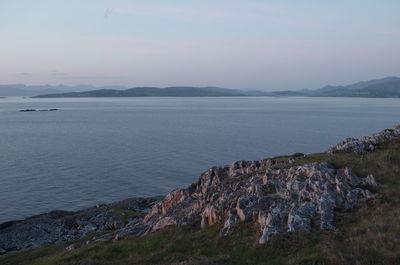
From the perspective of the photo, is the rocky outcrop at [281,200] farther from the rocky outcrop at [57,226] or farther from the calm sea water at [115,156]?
the calm sea water at [115,156]

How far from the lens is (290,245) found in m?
18.7

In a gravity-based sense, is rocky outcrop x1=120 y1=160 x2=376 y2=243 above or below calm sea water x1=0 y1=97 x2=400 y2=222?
above

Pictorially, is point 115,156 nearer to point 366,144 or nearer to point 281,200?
point 366,144

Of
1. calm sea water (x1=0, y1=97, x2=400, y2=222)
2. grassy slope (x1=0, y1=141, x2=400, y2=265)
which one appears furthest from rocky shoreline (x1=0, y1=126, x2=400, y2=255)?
calm sea water (x1=0, y1=97, x2=400, y2=222)

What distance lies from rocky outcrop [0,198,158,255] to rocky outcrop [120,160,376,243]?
15.4m

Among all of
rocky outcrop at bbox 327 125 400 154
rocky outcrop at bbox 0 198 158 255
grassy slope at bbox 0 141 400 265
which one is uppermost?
rocky outcrop at bbox 327 125 400 154

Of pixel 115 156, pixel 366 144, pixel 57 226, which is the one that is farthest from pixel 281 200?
pixel 115 156

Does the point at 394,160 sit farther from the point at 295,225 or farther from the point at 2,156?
the point at 2,156

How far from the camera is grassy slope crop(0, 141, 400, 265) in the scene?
16.7m

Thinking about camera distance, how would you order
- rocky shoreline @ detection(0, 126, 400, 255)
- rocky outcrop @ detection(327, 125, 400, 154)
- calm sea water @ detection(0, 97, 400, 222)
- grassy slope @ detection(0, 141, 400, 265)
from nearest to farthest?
grassy slope @ detection(0, 141, 400, 265), rocky shoreline @ detection(0, 126, 400, 255), rocky outcrop @ detection(327, 125, 400, 154), calm sea water @ detection(0, 97, 400, 222)

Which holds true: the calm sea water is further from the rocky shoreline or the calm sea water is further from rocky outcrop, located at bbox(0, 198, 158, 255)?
the rocky shoreline

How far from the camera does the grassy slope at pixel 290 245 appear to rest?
16.7 meters

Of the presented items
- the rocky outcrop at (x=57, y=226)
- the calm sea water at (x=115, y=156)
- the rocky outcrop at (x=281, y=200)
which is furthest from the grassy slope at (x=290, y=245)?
the calm sea water at (x=115, y=156)

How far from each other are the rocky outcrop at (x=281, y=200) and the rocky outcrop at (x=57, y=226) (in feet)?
50.4
